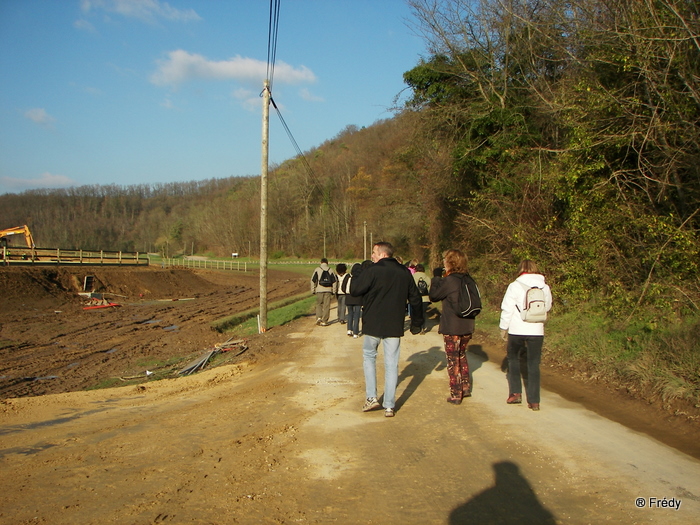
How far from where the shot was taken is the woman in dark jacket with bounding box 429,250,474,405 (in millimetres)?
7262

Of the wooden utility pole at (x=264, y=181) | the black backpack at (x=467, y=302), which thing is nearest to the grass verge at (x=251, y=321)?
the wooden utility pole at (x=264, y=181)

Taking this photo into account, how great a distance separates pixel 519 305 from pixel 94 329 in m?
21.4

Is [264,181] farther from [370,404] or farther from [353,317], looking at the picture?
[370,404]

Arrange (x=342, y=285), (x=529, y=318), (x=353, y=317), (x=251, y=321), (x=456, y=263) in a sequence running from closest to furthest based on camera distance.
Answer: (x=529, y=318) < (x=456, y=263) < (x=353, y=317) < (x=342, y=285) < (x=251, y=321)

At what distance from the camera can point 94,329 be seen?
2364cm

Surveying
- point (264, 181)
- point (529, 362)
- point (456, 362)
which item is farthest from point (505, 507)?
point (264, 181)

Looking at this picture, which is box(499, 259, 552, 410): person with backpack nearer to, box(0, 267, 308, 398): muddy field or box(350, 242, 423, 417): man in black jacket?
box(350, 242, 423, 417): man in black jacket

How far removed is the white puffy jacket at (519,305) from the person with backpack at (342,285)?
6.89 m

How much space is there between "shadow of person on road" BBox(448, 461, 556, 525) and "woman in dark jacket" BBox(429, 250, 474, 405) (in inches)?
95.6

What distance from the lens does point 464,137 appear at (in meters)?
21.1

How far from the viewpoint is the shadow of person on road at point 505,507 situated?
4.10 m

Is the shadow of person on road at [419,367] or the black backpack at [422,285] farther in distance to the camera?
the black backpack at [422,285]

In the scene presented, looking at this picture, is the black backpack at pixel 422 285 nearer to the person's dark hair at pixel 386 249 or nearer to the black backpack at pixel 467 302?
the black backpack at pixel 467 302

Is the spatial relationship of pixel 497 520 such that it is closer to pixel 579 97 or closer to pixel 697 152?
pixel 697 152
